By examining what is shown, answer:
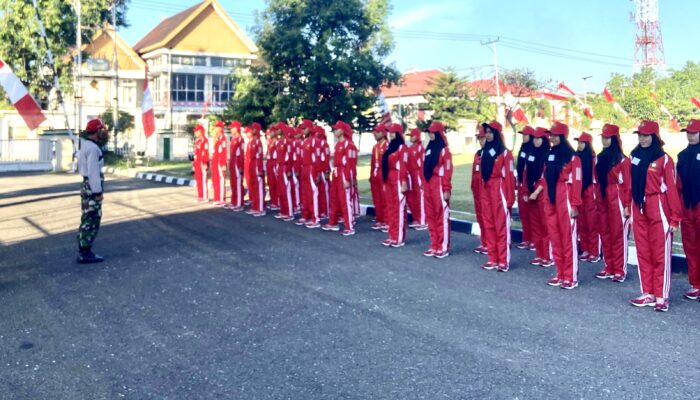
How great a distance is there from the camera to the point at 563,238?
302 inches

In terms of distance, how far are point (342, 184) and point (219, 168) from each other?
5105 millimetres

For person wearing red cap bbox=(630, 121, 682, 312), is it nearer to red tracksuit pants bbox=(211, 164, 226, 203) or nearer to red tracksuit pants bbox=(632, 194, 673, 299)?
red tracksuit pants bbox=(632, 194, 673, 299)

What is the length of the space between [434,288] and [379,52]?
57.1 feet

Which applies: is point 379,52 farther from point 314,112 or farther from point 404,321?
point 404,321

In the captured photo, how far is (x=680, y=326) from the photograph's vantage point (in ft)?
19.7

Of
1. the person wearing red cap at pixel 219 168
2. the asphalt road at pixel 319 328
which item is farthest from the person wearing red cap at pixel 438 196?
the person wearing red cap at pixel 219 168

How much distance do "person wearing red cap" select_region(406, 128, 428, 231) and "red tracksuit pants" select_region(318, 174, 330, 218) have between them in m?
1.59

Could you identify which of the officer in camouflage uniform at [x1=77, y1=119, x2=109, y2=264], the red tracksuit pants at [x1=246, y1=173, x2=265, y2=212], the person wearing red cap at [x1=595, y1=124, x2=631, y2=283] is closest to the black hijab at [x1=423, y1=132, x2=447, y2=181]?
the person wearing red cap at [x1=595, y1=124, x2=631, y2=283]

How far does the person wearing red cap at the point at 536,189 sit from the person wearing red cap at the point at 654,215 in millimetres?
1678

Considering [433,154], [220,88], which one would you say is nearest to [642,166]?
[433,154]

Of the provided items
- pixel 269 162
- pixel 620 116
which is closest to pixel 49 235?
pixel 269 162

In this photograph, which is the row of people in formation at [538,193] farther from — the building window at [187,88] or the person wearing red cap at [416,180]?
the building window at [187,88]

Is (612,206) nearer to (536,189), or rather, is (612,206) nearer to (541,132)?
(536,189)

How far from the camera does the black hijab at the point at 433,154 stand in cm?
945
